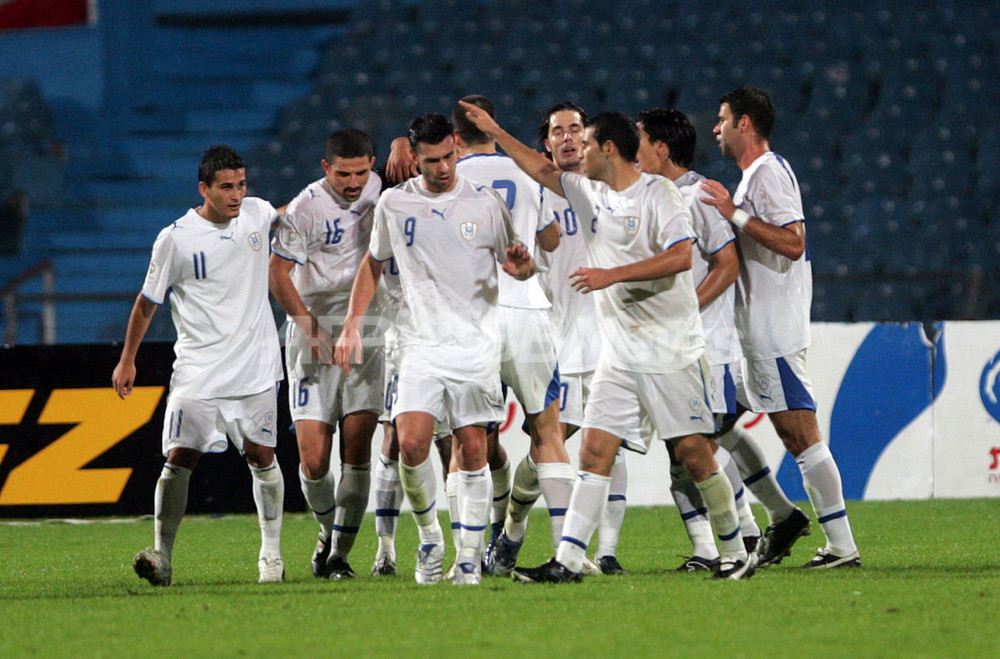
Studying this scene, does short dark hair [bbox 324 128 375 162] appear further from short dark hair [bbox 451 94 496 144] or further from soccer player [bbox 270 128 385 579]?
short dark hair [bbox 451 94 496 144]

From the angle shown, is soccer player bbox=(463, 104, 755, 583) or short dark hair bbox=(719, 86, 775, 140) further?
short dark hair bbox=(719, 86, 775, 140)

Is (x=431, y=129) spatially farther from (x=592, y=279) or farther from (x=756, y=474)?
(x=756, y=474)

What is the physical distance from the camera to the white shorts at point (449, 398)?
5.56 meters

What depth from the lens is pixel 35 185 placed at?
17.5 metres

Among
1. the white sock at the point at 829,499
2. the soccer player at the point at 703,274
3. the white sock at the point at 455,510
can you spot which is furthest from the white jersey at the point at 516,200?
the white sock at the point at 829,499

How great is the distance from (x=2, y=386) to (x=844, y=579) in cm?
618

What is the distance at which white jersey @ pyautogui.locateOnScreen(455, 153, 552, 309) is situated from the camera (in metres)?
6.04

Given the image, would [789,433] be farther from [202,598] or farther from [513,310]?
[202,598]

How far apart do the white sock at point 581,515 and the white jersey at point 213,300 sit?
A: 1572 mm

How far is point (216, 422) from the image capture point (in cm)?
607

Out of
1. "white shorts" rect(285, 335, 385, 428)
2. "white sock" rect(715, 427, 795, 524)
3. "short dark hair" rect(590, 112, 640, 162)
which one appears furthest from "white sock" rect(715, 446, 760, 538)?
"short dark hair" rect(590, 112, 640, 162)

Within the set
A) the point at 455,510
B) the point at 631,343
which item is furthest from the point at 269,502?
the point at 631,343

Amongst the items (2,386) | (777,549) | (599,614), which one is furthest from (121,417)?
(599,614)

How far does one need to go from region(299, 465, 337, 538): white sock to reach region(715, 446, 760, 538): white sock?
72.4 inches
